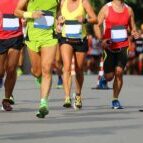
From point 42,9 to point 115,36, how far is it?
228cm

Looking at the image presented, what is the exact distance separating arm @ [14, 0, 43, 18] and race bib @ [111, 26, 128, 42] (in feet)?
7.51

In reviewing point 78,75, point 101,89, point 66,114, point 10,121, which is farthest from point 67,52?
point 101,89

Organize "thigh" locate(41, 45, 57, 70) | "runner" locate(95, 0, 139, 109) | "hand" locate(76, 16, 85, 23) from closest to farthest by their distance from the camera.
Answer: "thigh" locate(41, 45, 57, 70), "hand" locate(76, 16, 85, 23), "runner" locate(95, 0, 139, 109)

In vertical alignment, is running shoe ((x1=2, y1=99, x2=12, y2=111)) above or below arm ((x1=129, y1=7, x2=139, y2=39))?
below

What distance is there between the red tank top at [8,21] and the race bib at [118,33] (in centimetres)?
171

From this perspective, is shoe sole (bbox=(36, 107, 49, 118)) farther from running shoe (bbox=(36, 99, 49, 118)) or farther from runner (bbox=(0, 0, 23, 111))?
runner (bbox=(0, 0, 23, 111))

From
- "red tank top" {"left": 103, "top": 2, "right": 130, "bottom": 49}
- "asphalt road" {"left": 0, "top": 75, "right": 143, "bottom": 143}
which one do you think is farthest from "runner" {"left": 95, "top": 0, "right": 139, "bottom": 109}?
"asphalt road" {"left": 0, "top": 75, "right": 143, "bottom": 143}

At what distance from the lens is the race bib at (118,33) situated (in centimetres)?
1455

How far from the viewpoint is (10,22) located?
13602mm

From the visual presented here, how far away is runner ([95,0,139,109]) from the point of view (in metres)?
14.5

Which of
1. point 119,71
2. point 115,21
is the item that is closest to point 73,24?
point 115,21

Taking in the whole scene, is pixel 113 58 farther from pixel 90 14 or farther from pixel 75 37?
pixel 90 14

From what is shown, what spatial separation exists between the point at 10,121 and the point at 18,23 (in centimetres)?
206

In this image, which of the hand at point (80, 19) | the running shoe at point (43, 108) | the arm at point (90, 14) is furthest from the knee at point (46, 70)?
the hand at point (80, 19)
